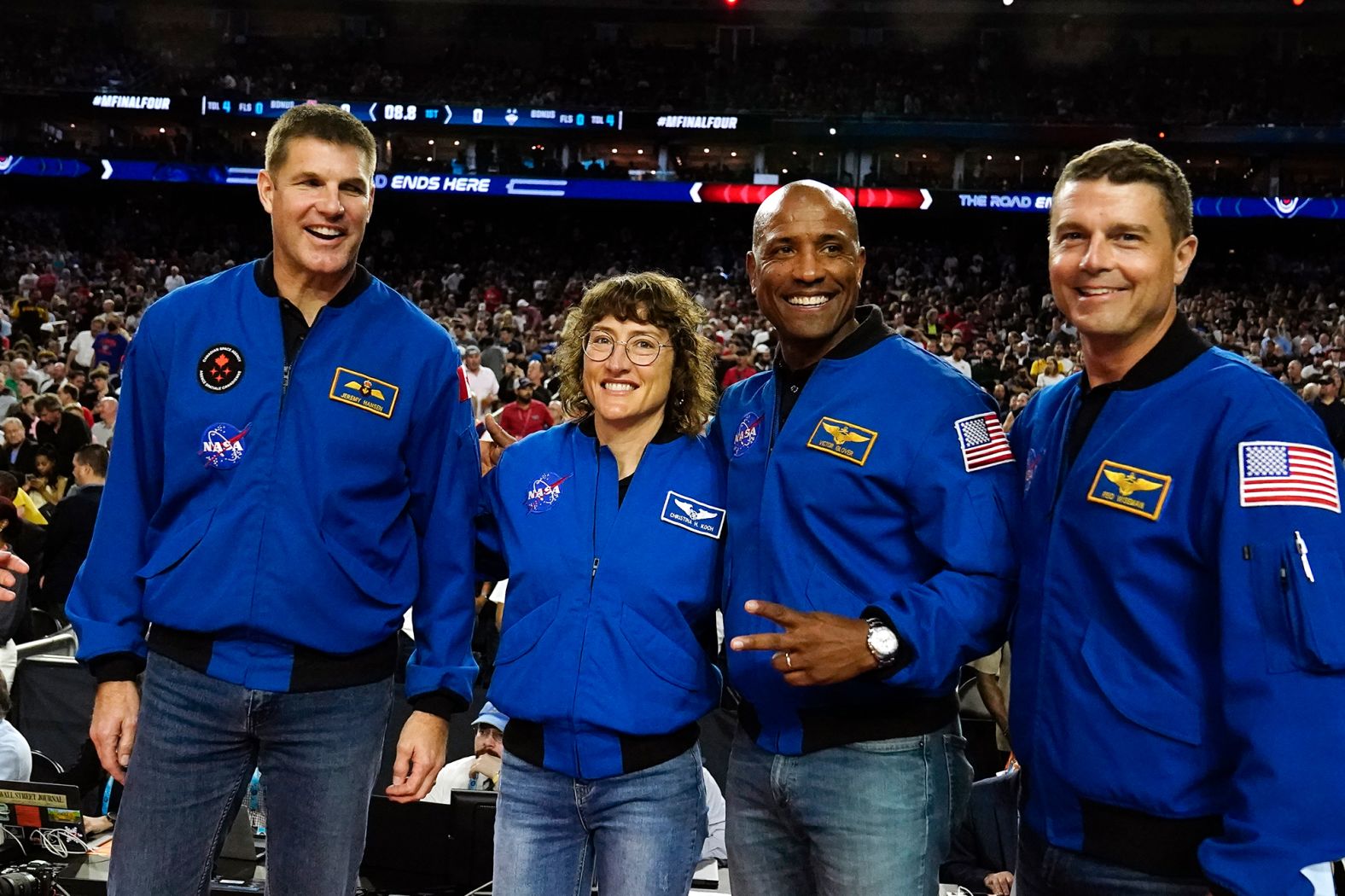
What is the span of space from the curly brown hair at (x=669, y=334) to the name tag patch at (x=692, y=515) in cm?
15

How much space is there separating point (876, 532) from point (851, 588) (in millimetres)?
105

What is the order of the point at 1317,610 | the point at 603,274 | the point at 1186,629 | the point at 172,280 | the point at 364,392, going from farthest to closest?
the point at 603,274 < the point at 172,280 < the point at 364,392 < the point at 1186,629 < the point at 1317,610

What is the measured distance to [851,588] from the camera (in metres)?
2.12

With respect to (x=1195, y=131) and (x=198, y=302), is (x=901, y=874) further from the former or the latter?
(x=1195, y=131)

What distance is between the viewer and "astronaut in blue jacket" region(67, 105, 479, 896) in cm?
207

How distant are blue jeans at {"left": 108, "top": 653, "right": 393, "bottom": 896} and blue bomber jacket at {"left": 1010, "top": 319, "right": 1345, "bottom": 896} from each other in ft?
3.78

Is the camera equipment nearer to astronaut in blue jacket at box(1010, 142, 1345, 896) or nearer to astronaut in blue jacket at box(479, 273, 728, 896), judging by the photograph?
astronaut in blue jacket at box(479, 273, 728, 896)

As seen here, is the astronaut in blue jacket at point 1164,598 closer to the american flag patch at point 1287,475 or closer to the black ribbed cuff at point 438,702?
the american flag patch at point 1287,475

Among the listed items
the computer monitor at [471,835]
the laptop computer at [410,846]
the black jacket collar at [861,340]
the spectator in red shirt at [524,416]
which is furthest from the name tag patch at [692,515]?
the spectator in red shirt at [524,416]

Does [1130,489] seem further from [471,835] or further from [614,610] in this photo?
[471,835]

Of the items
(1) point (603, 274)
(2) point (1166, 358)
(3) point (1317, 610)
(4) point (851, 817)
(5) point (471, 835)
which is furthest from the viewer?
(1) point (603, 274)

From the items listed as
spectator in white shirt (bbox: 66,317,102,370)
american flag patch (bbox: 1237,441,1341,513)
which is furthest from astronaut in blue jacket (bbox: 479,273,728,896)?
spectator in white shirt (bbox: 66,317,102,370)

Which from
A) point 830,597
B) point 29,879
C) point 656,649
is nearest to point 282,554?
point 656,649

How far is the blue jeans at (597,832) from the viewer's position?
2.13m
